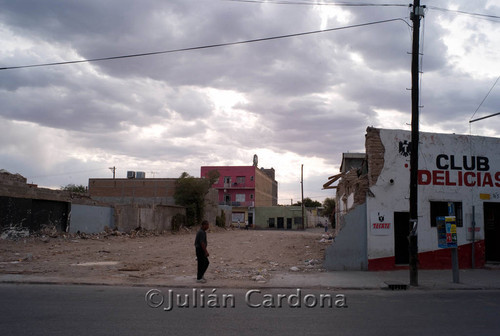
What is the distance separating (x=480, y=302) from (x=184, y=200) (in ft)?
134

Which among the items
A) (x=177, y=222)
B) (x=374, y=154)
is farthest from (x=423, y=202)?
(x=177, y=222)

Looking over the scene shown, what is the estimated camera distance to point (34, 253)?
1902 cm

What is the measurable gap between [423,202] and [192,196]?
116 feet

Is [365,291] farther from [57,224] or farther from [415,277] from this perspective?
[57,224]

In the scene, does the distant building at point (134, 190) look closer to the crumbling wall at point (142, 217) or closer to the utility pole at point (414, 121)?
the crumbling wall at point (142, 217)

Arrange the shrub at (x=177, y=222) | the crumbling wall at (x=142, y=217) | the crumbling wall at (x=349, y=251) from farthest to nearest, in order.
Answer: the shrub at (x=177, y=222)
the crumbling wall at (x=142, y=217)
the crumbling wall at (x=349, y=251)

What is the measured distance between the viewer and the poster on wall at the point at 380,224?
15289 mm

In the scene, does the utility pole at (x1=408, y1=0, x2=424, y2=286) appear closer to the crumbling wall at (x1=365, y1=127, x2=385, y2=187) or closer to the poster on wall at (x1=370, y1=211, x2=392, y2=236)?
the poster on wall at (x1=370, y1=211, x2=392, y2=236)

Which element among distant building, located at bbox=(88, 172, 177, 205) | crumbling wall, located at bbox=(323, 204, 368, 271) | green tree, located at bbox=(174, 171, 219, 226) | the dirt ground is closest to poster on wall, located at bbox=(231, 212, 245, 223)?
distant building, located at bbox=(88, 172, 177, 205)

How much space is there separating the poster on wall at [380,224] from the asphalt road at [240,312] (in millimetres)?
4124

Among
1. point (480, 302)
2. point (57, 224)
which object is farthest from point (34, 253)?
point (480, 302)

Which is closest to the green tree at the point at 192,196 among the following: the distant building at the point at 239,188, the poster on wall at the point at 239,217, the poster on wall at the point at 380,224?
the distant building at the point at 239,188

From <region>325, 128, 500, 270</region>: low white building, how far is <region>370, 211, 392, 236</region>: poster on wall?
1 cm

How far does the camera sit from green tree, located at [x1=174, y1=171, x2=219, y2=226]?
153 ft
